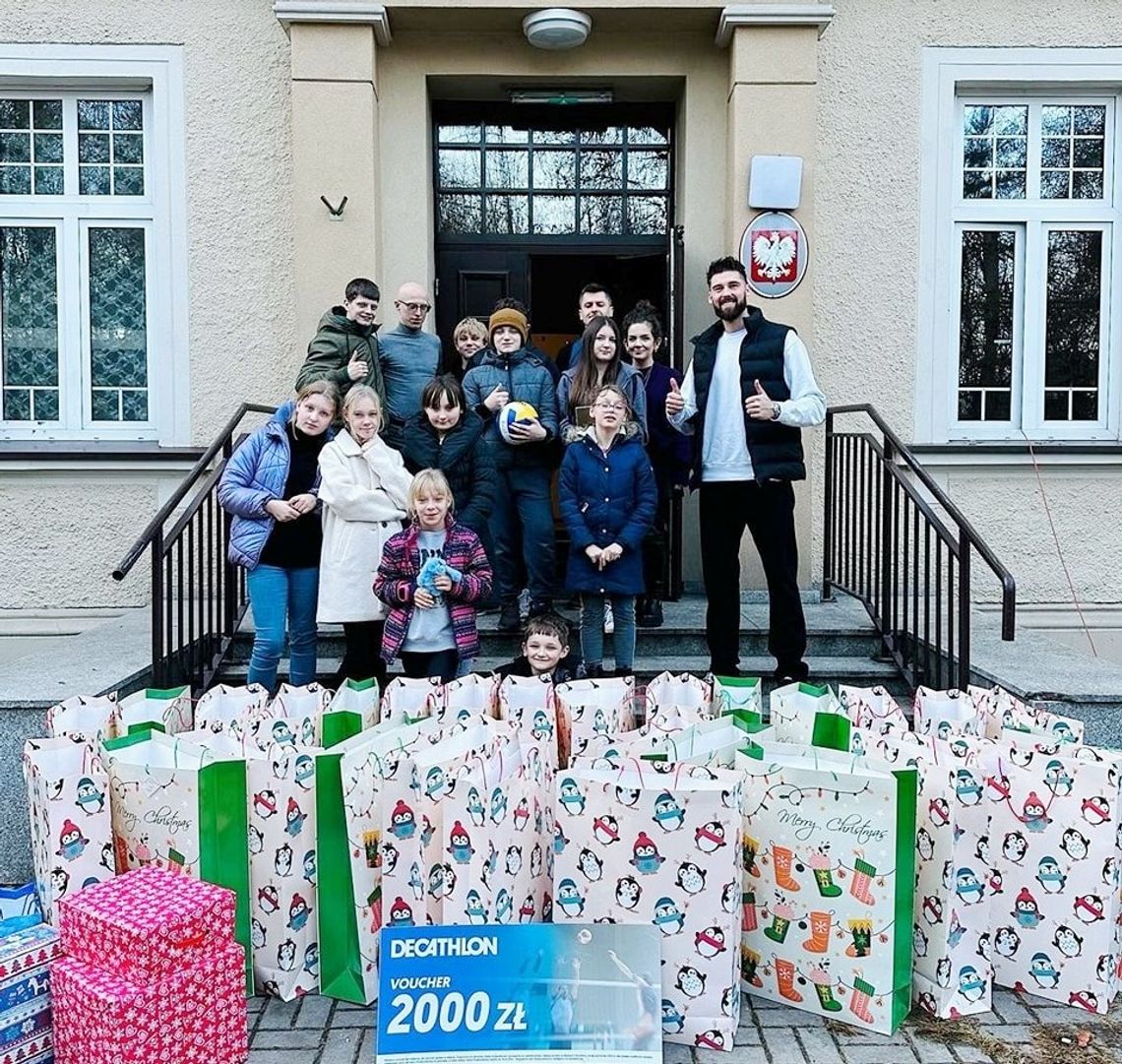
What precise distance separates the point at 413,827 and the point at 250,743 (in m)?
0.56

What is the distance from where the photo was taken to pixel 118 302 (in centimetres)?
680

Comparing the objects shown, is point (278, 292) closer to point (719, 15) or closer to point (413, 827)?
point (719, 15)

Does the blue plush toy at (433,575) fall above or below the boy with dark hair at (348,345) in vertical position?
below

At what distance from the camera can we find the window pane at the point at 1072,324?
689 cm

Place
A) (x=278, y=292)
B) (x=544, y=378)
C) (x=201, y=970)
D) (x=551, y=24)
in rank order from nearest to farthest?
(x=201, y=970), (x=544, y=378), (x=551, y=24), (x=278, y=292)

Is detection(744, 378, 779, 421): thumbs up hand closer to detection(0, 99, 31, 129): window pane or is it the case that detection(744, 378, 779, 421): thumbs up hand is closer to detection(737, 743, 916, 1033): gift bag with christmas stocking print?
detection(737, 743, 916, 1033): gift bag with christmas stocking print

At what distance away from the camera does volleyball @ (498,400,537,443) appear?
4.95 m

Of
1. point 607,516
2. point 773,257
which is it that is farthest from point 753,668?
point 773,257

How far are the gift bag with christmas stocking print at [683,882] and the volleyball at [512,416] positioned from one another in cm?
240

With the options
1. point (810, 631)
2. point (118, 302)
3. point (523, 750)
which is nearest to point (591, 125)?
point (118, 302)

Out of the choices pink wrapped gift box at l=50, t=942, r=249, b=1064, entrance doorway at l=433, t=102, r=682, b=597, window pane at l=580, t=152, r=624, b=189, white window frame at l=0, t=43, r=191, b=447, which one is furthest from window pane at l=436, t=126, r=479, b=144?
pink wrapped gift box at l=50, t=942, r=249, b=1064

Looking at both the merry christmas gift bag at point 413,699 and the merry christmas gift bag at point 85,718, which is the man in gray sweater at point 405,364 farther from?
the merry christmas gift bag at point 85,718

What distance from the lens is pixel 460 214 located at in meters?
7.03

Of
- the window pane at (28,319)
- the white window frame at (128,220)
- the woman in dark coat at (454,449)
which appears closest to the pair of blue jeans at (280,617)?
the woman in dark coat at (454,449)
